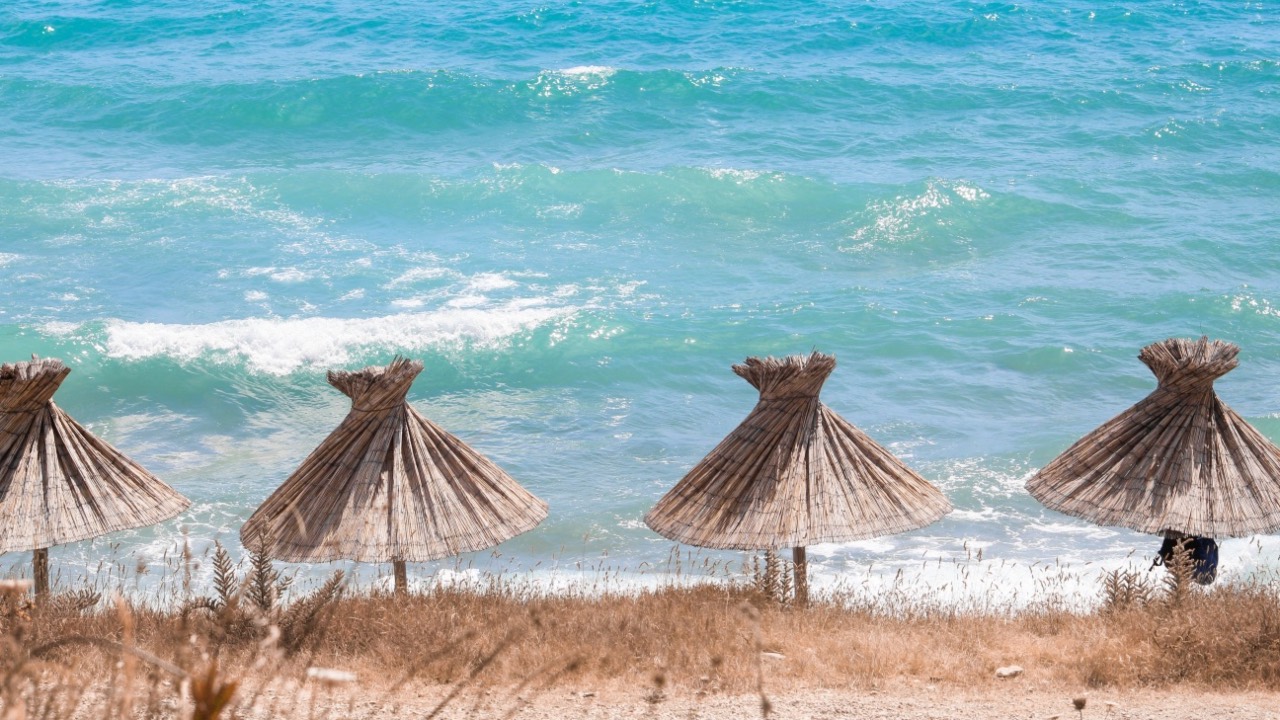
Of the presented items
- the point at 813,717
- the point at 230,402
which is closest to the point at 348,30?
the point at 230,402

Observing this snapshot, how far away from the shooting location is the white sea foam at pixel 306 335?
58.1 feet

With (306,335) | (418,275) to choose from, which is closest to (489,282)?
(418,275)

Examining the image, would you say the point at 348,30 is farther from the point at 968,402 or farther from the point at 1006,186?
the point at 968,402

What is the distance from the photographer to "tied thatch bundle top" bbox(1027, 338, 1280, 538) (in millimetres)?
9422

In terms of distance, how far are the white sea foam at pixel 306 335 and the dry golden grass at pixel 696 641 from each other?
8.68 metres

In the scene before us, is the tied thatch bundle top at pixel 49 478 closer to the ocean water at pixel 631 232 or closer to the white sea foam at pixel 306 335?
the ocean water at pixel 631 232

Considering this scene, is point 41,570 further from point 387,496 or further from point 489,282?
point 489,282

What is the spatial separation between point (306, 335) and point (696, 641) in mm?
11970

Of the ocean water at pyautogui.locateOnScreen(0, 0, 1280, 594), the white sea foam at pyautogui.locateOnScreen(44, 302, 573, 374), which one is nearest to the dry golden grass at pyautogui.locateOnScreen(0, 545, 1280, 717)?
the ocean water at pyautogui.locateOnScreen(0, 0, 1280, 594)

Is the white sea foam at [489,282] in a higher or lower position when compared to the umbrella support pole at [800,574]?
higher

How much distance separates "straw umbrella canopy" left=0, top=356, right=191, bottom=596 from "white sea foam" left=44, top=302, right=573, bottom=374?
804 cm

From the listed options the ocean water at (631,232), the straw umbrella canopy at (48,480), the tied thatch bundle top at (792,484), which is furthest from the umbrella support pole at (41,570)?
the tied thatch bundle top at (792,484)

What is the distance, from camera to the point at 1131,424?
9883 mm

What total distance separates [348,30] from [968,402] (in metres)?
25.8
